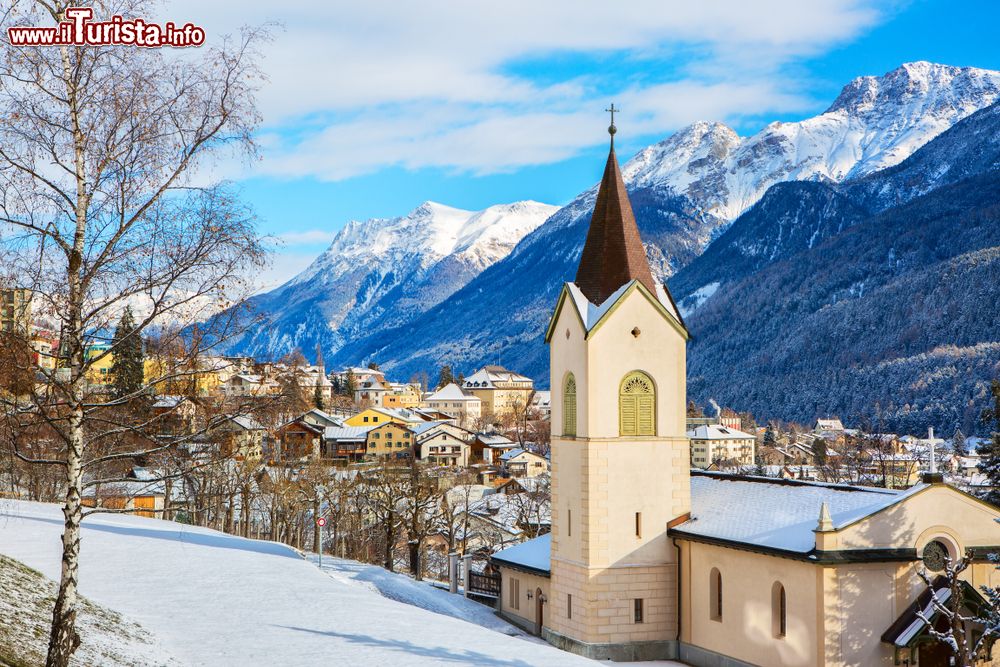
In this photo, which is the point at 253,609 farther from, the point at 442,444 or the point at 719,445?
the point at 719,445

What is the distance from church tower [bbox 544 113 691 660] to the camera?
110 ft

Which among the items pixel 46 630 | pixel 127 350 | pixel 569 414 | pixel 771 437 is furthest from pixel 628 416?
pixel 771 437

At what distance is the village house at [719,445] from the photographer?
149250 mm

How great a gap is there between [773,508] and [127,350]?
2168 centimetres

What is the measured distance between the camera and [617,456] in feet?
112

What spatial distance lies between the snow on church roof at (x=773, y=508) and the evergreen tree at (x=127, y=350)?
18091 mm

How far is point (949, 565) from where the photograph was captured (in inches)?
969

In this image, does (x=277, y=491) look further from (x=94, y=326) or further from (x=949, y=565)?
(x=94, y=326)

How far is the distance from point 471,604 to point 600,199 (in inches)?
675

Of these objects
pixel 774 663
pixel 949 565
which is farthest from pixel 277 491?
pixel 949 565

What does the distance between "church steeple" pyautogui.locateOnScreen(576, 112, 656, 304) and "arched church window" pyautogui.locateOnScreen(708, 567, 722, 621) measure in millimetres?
9686

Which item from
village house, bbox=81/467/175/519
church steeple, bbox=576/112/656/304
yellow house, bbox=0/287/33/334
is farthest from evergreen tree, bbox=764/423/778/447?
yellow house, bbox=0/287/33/334

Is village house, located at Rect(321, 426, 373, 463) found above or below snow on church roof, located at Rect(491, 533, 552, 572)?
above

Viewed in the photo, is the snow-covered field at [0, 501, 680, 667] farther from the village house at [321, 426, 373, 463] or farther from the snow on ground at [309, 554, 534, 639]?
the village house at [321, 426, 373, 463]
